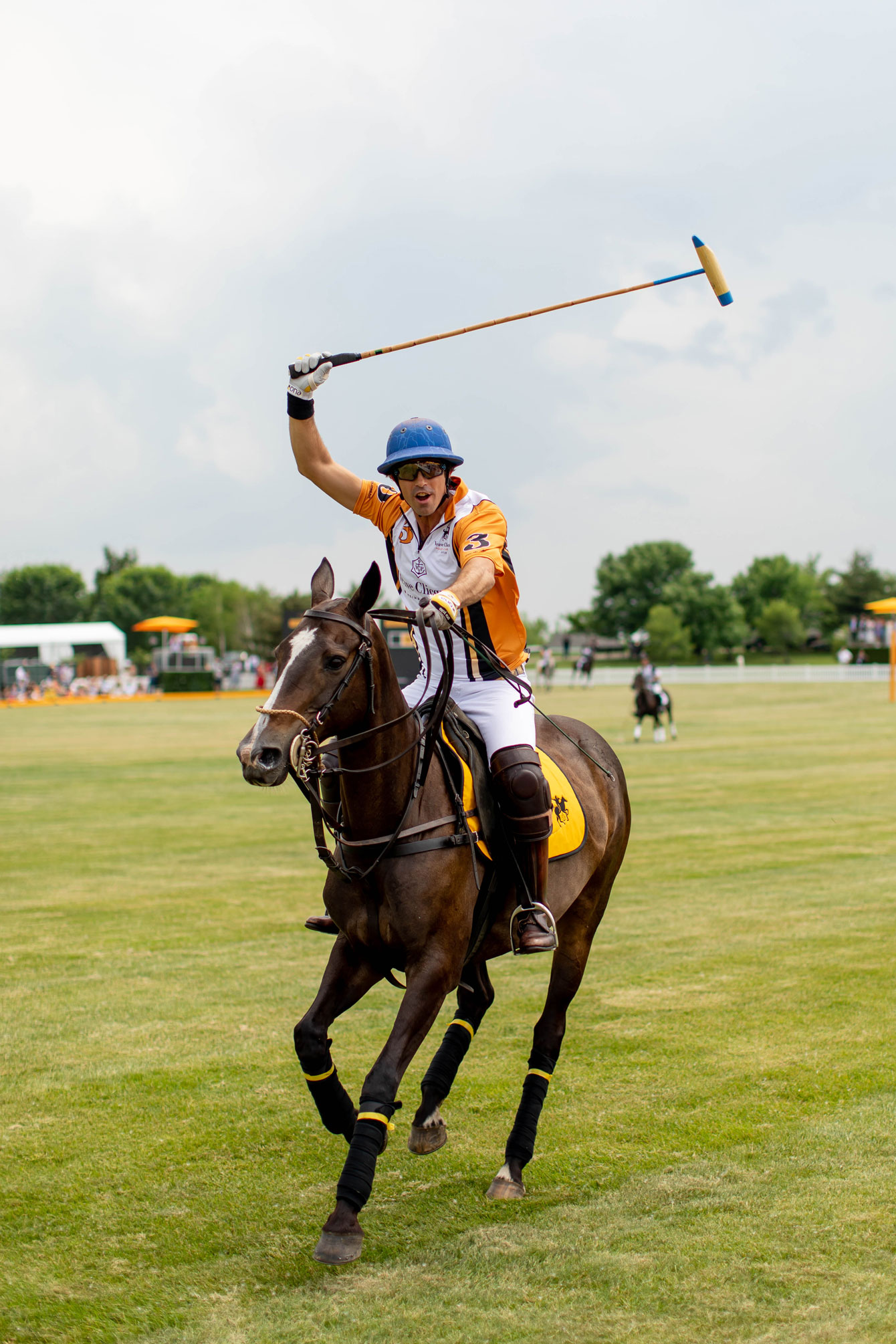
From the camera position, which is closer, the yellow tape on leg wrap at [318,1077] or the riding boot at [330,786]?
the riding boot at [330,786]

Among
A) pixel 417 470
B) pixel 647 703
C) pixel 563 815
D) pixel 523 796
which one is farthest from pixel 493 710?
pixel 647 703

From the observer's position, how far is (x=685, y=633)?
119812 mm

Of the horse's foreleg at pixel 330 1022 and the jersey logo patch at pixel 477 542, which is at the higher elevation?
the jersey logo patch at pixel 477 542

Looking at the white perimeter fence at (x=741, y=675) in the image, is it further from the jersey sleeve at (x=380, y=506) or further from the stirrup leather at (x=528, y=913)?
the stirrup leather at (x=528, y=913)

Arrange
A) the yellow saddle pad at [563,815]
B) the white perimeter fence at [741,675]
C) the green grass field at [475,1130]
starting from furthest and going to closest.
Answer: the white perimeter fence at [741,675], the yellow saddle pad at [563,815], the green grass field at [475,1130]

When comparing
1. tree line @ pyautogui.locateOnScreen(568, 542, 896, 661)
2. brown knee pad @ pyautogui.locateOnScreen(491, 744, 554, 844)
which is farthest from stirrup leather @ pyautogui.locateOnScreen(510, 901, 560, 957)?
tree line @ pyautogui.locateOnScreen(568, 542, 896, 661)

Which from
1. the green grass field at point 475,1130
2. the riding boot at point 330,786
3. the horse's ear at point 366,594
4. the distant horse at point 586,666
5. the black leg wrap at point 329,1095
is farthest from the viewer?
the distant horse at point 586,666

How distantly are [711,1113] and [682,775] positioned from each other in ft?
52.5

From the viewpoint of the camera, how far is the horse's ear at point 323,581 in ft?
15.3

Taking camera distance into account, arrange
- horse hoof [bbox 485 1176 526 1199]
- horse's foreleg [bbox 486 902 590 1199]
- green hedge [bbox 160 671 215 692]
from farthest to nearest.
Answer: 1. green hedge [bbox 160 671 215 692]
2. horse's foreleg [bbox 486 902 590 1199]
3. horse hoof [bbox 485 1176 526 1199]

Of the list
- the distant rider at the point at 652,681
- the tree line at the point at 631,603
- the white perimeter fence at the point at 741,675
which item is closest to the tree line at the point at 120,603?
the tree line at the point at 631,603

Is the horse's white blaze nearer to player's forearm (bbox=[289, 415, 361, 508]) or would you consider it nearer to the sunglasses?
the sunglasses

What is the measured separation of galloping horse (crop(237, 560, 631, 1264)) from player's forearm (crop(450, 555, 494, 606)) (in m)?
0.34

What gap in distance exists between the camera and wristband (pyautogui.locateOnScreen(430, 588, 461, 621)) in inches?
173
